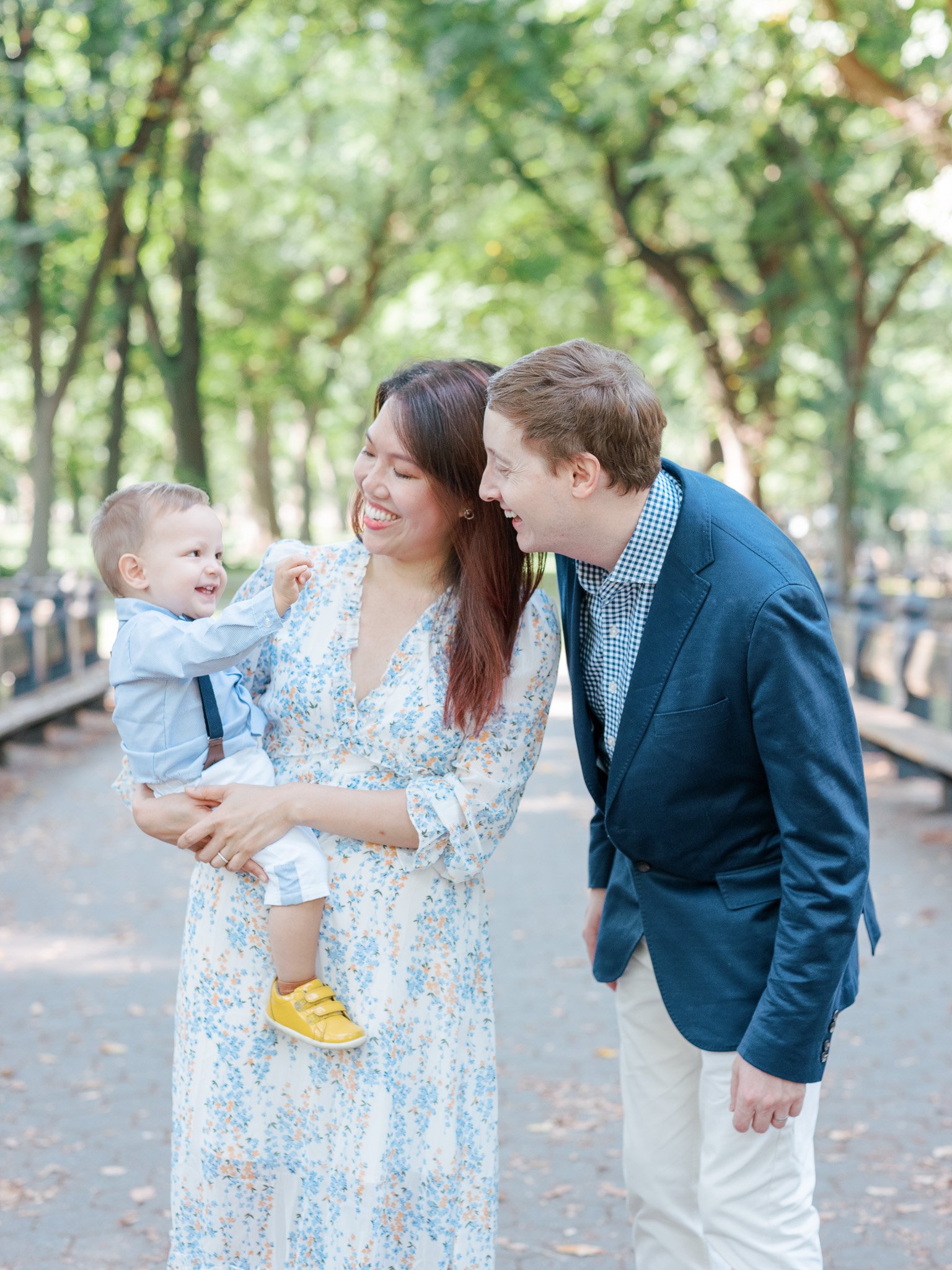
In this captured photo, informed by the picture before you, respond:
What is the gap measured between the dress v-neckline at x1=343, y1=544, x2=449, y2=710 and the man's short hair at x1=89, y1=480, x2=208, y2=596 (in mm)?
370

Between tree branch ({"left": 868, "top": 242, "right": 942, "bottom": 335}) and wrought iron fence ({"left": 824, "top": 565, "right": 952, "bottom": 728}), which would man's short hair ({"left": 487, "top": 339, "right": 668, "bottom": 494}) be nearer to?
wrought iron fence ({"left": 824, "top": 565, "right": 952, "bottom": 728})

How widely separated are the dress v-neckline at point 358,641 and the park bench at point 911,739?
6348 mm

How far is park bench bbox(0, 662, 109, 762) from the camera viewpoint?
36.6 ft

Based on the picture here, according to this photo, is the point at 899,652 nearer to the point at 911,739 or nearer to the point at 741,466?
the point at 911,739

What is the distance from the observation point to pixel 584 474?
94.7 inches

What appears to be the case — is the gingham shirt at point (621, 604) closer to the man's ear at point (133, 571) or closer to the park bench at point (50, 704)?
the man's ear at point (133, 571)

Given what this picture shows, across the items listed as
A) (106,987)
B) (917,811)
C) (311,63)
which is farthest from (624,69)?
(106,987)

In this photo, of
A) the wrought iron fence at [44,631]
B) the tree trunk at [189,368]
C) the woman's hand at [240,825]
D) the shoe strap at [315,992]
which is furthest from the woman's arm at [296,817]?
the tree trunk at [189,368]

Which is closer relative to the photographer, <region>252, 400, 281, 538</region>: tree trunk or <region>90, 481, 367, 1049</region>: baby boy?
<region>90, 481, 367, 1049</region>: baby boy

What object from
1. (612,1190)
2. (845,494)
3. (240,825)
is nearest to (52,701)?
(612,1190)

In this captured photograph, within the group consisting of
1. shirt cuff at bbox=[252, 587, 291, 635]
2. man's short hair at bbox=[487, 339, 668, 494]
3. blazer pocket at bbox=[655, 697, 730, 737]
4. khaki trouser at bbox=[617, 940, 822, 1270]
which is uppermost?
man's short hair at bbox=[487, 339, 668, 494]

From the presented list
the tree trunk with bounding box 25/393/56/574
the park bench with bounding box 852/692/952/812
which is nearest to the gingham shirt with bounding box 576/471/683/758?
the park bench with bounding box 852/692/952/812

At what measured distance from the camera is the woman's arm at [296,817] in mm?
2574

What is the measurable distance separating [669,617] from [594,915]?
3.25 ft
